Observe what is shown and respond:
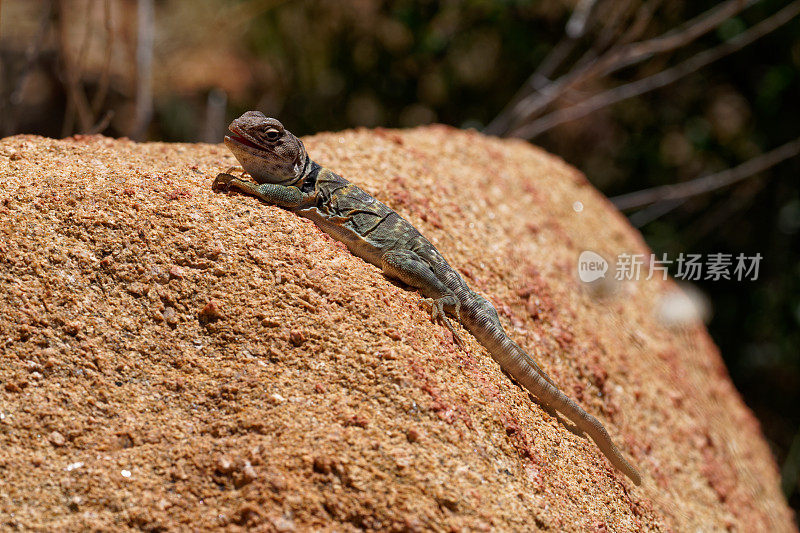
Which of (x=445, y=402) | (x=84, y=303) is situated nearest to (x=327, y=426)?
(x=445, y=402)

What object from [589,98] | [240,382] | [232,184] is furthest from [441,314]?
[589,98]

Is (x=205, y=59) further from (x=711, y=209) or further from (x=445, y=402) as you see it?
(x=445, y=402)

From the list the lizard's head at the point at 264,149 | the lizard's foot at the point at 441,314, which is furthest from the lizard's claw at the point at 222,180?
the lizard's foot at the point at 441,314

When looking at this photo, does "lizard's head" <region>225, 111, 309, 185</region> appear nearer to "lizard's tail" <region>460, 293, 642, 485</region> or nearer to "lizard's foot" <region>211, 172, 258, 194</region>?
"lizard's foot" <region>211, 172, 258, 194</region>

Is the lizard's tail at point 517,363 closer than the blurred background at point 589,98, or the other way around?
the lizard's tail at point 517,363

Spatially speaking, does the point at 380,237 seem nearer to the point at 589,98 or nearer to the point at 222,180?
the point at 222,180

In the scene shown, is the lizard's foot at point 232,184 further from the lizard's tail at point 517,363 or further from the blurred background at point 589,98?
the blurred background at point 589,98
